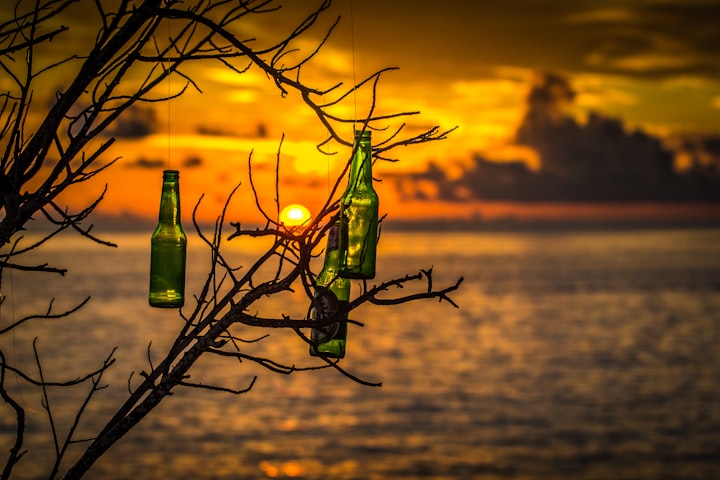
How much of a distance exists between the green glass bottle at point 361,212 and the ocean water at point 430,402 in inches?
222

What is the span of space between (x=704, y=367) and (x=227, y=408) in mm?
23960

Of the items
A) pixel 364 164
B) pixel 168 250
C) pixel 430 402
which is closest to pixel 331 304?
pixel 364 164

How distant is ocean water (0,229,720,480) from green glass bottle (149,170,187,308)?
207 inches

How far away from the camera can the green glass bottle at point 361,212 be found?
2663 mm

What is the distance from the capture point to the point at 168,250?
3.42 m

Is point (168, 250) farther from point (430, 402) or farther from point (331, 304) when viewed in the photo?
point (430, 402)

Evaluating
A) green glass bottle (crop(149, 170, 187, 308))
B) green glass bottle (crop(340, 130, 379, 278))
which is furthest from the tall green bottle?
green glass bottle (crop(149, 170, 187, 308))

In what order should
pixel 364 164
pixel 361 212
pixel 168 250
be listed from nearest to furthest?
pixel 364 164 < pixel 361 212 < pixel 168 250

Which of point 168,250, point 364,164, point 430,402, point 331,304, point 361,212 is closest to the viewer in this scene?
point 331,304

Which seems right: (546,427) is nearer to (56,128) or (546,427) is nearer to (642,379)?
(642,379)

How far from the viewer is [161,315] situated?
74.0 metres

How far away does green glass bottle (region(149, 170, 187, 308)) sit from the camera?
9.98 feet

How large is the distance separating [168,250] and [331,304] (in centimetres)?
103

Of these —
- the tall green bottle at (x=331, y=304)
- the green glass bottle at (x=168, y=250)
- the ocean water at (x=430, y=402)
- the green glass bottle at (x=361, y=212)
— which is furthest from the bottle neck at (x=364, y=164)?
the ocean water at (x=430, y=402)
